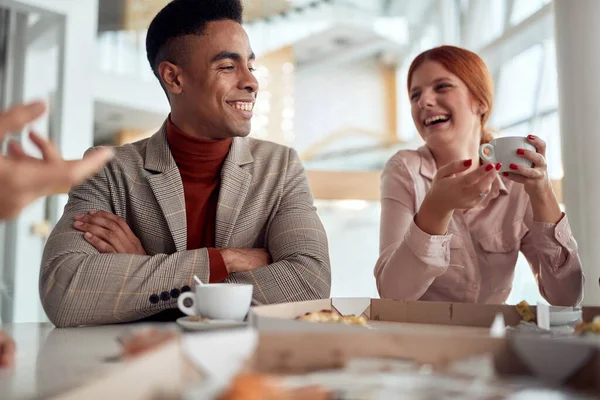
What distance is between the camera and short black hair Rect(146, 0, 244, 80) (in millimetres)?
1347

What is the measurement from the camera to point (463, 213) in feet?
4.46

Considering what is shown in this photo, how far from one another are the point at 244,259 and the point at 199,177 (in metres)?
0.30

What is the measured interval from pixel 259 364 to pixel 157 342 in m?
0.06

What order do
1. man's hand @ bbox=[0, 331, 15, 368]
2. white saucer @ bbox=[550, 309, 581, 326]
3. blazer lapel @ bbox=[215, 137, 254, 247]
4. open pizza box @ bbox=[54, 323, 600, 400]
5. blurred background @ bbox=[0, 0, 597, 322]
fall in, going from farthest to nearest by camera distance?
blurred background @ bbox=[0, 0, 597, 322]
blazer lapel @ bbox=[215, 137, 254, 247]
white saucer @ bbox=[550, 309, 581, 326]
man's hand @ bbox=[0, 331, 15, 368]
open pizza box @ bbox=[54, 323, 600, 400]

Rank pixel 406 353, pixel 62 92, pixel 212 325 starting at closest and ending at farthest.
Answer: pixel 406 353, pixel 212 325, pixel 62 92

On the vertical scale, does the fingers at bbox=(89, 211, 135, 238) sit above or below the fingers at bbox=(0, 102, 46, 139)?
below

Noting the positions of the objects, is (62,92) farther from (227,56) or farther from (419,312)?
(419,312)

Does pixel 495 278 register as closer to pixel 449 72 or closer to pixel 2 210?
pixel 449 72

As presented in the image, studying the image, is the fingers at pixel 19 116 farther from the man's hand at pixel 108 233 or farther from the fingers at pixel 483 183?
the fingers at pixel 483 183

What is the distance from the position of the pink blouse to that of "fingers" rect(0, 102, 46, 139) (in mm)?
797

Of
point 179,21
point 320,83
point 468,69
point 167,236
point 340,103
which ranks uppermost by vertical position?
point 320,83

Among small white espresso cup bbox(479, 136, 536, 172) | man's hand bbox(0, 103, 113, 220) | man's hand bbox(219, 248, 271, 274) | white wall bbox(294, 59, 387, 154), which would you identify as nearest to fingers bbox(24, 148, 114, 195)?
man's hand bbox(0, 103, 113, 220)

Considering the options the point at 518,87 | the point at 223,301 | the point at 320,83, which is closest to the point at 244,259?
the point at 223,301

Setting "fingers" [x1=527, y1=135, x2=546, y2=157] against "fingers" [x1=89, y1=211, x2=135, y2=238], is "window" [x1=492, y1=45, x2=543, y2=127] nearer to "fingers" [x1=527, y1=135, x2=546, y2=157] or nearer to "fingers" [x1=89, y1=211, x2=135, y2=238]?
"fingers" [x1=527, y1=135, x2=546, y2=157]
